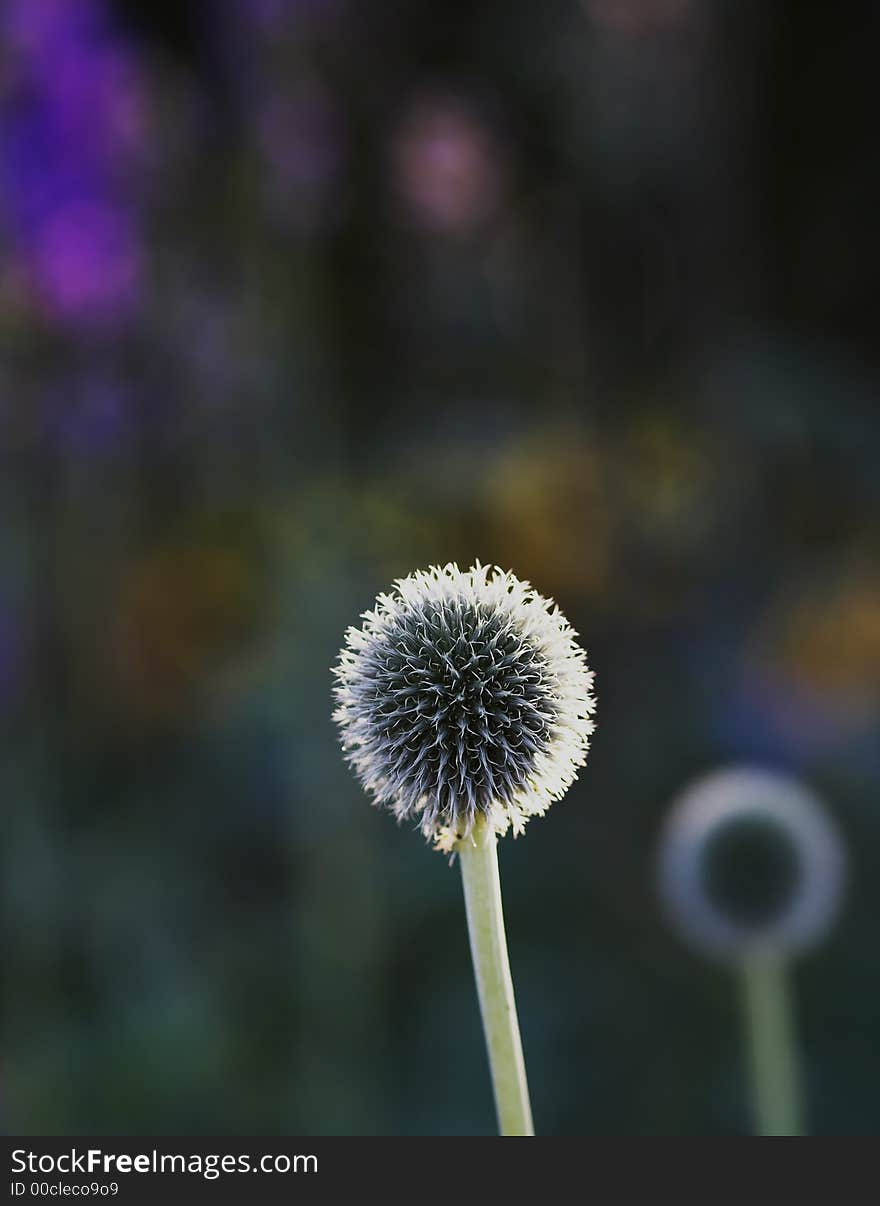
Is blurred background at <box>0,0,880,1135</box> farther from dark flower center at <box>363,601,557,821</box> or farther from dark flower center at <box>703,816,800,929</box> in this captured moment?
dark flower center at <box>363,601,557,821</box>

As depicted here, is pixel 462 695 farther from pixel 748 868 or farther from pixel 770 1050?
pixel 748 868

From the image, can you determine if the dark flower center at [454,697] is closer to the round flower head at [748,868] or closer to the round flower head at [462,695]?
the round flower head at [462,695]

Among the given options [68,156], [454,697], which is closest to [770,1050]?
[454,697]

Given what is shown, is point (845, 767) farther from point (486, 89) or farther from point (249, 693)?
point (486, 89)

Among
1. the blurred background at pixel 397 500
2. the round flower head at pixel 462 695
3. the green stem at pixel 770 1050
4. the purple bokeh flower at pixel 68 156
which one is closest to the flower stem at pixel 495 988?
the round flower head at pixel 462 695

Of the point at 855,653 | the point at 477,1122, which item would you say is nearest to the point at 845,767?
the point at 855,653

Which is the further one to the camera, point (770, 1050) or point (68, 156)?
point (68, 156)
